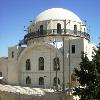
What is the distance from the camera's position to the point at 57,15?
41906mm

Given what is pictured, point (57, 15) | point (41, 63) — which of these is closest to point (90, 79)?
point (41, 63)

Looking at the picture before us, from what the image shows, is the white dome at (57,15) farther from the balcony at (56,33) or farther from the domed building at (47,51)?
the balcony at (56,33)

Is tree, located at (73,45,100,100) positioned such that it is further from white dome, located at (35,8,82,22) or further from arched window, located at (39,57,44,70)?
white dome, located at (35,8,82,22)

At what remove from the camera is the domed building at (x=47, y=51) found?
36.9m

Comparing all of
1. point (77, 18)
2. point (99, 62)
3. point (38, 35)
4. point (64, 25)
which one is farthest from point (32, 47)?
point (99, 62)

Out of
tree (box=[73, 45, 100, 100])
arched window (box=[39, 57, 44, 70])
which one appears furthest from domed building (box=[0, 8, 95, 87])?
tree (box=[73, 45, 100, 100])

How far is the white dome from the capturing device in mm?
41688

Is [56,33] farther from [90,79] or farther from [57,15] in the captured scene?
[90,79]

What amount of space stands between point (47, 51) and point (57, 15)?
5999 mm

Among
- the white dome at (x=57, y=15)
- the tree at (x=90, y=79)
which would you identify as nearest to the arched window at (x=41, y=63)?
the white dome at (x=57, y=15)

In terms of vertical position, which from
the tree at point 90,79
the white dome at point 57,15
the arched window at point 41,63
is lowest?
the tree at point 90,79

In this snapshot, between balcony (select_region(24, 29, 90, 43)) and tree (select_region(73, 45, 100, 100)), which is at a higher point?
balcony (select_region(24, 29, 90, 43))

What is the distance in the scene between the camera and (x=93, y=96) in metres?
17.1

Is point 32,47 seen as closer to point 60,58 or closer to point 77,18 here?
point 60,58
